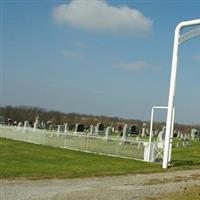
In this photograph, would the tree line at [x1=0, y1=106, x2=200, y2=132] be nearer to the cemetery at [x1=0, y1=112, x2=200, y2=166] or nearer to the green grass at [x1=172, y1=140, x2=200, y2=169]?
the cemetery at [x1=0, y1=112, x2=200, y2=166]

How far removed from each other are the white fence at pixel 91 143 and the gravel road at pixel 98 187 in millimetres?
7217

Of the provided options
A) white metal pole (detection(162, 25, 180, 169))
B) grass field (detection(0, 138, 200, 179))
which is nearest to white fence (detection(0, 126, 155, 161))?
white metal pole (detection(162, 25, 180, 169))

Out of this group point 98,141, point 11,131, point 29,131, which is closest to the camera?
point 98,141

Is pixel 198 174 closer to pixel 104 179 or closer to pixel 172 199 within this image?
pixel 104 179

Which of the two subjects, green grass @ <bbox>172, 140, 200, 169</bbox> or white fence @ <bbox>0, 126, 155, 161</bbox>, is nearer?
green grass @ <bbox>172, 140, 200, 169</bbox>

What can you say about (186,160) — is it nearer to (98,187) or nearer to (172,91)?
(172,91)

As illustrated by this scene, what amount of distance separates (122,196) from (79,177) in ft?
12.3

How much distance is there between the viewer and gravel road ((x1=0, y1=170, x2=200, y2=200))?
1034 cm

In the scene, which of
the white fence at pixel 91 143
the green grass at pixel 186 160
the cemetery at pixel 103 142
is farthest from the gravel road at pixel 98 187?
the white fence at pixel 91 143

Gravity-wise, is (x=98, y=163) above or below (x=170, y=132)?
below

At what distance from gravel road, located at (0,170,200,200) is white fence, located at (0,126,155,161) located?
7.22 meters

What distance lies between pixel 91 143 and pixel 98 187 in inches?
572

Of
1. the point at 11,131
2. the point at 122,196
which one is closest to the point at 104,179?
the point at 122,196

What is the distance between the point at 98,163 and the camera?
60.7 ft
